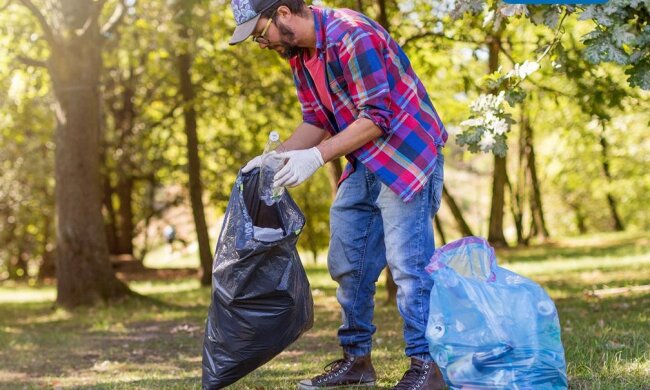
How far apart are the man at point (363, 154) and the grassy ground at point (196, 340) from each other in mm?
388

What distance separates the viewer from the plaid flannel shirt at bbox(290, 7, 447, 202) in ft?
11.6

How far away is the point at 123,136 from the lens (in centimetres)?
1723

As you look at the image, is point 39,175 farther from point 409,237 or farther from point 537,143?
point 537,143

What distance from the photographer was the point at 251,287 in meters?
3.61

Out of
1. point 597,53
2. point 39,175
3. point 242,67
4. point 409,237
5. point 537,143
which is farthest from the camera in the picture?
point 537,143

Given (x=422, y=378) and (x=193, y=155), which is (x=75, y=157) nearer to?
(x=193, y=155)

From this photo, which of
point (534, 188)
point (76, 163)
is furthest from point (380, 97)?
point (534, 188)

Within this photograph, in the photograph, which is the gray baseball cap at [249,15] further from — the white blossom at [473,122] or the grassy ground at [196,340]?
the grassy ground at [196,340]

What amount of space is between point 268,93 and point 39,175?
18.7 ft

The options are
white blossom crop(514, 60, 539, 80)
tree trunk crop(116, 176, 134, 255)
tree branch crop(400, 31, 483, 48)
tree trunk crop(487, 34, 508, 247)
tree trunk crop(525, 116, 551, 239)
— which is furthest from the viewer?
tree trunk crop(525, 116, 551, 239)

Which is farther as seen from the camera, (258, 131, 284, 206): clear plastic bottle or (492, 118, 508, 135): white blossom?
(492, 118, 508, 135): white blossom

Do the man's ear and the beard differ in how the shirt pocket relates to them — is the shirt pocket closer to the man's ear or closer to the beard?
the beard

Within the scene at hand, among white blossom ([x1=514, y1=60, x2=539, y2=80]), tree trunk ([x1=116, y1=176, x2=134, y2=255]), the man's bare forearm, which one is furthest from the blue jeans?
tree trunk ([x1=116, y1=176, x2=134, y2=255])

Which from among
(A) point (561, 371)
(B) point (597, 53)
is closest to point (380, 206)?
(A) point (561, 371)
